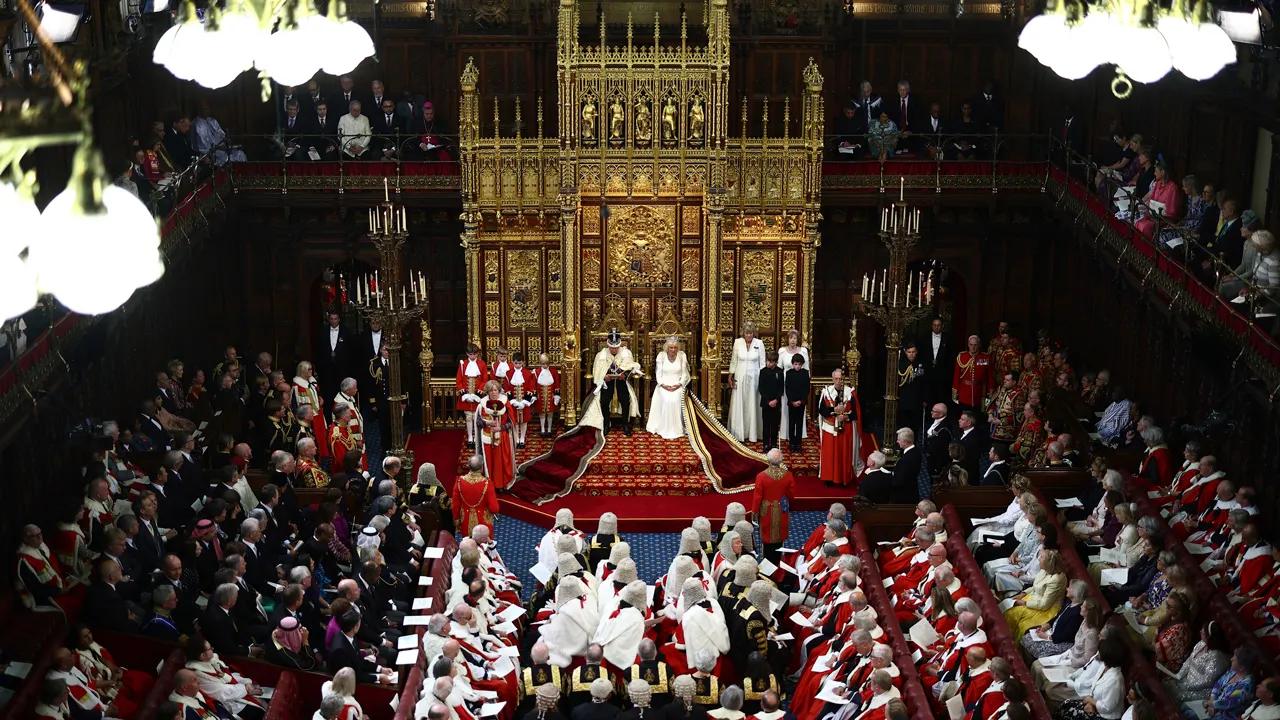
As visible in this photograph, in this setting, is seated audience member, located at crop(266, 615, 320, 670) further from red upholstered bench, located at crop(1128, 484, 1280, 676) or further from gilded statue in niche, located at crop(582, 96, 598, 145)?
gilded statue in niche, located at crop(582, 96, 598, 145)

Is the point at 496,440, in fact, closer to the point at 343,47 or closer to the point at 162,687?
→ the point at 162,687

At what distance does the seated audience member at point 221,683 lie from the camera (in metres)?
15.6

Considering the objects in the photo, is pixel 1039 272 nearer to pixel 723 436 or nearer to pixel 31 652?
pixel 723 436

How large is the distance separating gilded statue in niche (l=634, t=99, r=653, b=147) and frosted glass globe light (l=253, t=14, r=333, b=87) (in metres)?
14.9

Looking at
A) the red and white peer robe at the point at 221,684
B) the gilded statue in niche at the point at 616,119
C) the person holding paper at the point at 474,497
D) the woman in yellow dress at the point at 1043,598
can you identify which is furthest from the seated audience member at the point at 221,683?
the gilded statue in niche at the point at 616,119

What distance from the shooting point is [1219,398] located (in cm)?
2019

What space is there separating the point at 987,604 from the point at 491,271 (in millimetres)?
11522

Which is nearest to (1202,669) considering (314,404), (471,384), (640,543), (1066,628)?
(1066,628)

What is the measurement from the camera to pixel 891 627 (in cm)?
1730

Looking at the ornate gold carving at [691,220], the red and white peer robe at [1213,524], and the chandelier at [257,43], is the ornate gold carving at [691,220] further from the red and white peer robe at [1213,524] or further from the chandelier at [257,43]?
the chandelier at [257,43]

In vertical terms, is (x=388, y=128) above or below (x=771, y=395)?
above

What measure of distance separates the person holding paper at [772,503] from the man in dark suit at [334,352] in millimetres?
8195

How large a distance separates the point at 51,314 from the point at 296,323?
9820 millimetres

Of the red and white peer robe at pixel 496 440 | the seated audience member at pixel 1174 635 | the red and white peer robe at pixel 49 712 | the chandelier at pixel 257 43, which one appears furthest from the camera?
the red and white peer robe at pixel 496 440
